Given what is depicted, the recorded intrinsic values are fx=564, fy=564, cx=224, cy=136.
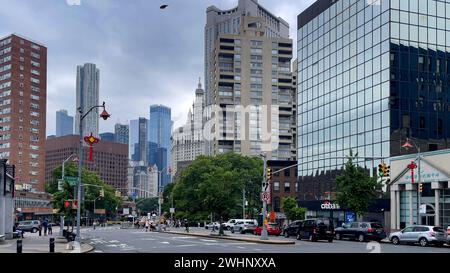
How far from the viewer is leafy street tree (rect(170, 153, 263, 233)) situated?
58.6 metres

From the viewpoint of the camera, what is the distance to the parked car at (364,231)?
49.8 m

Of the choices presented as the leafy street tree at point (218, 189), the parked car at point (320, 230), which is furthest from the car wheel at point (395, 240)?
the leafy street tree at point (218, 189)

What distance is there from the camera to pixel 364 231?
165 ft

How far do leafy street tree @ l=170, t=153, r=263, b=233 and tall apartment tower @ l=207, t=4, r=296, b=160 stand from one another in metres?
49.2

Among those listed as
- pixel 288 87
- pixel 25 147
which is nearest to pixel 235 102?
pixel 288 87

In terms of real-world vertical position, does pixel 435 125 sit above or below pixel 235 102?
below

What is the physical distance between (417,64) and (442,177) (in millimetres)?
20372

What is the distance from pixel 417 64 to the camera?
72375 millimetres

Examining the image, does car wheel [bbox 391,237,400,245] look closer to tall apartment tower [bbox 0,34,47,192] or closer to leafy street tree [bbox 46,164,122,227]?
leafy street tree [bbox 46,164,122,227]

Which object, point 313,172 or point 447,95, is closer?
point 447,95

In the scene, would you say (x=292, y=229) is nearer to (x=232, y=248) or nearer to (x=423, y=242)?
(x=423, y=242)

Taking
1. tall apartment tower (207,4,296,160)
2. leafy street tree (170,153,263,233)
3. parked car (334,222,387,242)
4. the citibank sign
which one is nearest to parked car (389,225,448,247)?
parked car (334,222,387,242)

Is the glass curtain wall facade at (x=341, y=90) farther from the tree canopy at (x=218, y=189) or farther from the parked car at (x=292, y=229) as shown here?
the parked car at (x=292, y=229)
